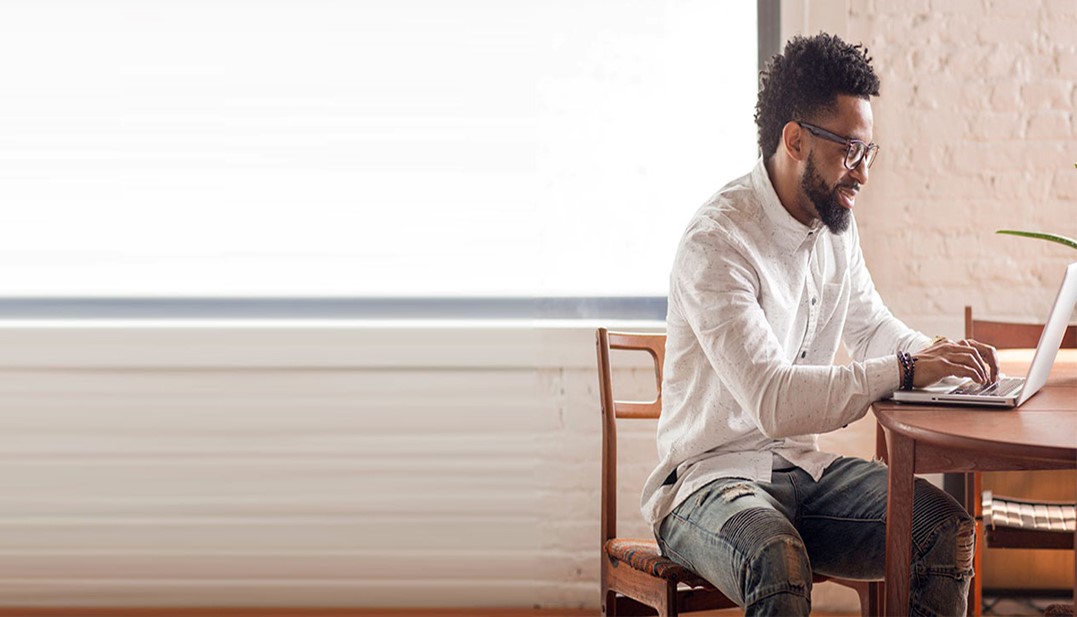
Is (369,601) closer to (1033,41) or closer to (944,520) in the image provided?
(944,520)

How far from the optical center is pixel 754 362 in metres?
1.84

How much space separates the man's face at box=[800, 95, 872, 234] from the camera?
2010 mm

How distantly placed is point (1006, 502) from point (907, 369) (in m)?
0.93

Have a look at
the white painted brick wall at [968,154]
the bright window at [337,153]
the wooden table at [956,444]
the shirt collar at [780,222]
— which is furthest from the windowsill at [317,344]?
the wooden table at [956,444]

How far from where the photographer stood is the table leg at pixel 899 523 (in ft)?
5.43

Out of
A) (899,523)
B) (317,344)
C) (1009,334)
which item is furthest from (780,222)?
(317,344)

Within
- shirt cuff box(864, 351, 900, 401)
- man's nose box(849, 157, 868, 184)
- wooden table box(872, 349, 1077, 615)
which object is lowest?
wooden table box(872, 349, 1077, 615)

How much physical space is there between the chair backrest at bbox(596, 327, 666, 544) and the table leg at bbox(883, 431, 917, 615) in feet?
2.17

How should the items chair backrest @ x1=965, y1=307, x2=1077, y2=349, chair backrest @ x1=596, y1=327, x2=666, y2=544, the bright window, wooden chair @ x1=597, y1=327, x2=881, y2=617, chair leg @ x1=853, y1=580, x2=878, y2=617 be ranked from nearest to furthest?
wooden chair @ x1=597, y1=327, x2=881, y2=617, chair leg @ x1=853, y1=580, x2=878, y2=617, chair backrest @ x1=596, y1=327, x2=666, y2=544, chair backrest @ x1=965, y1=307, x2=1077, y2=349, the bright window

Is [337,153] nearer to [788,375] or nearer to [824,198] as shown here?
[824,198]

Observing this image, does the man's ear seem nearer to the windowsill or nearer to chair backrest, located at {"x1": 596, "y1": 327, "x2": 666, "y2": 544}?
chair backrest, located at {"x1": 596, "y1": 327, "x2": 666, "y2": 544}

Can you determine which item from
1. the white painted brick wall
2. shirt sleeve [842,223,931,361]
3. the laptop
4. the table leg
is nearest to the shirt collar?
shirt sleeve [842,223,931,361]

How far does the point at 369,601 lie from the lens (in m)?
3.28

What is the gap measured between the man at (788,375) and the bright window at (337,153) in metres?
1.02
